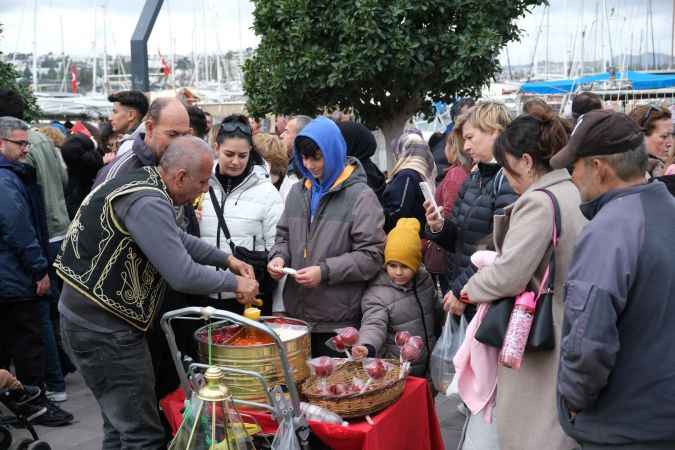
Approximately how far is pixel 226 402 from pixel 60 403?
12.2ft

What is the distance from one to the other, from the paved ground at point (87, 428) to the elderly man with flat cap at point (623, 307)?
2560 mm

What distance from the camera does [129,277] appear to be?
3348 millimetres

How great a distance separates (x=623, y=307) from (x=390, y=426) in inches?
52.1

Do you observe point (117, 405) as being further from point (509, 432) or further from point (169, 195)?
point (509, 432)

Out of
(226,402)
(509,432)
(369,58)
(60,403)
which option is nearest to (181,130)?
(226,402)

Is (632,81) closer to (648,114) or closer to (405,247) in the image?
(648,114)

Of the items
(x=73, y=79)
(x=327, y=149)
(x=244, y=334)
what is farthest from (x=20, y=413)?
(x=73, y=79)

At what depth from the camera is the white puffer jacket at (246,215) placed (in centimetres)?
453

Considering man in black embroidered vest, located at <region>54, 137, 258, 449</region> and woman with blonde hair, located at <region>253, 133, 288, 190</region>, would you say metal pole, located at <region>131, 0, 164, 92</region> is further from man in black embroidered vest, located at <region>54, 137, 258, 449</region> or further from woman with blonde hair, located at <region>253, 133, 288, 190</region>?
man in black embroidered vest, located at <region>54, 137, 258, 449</region>

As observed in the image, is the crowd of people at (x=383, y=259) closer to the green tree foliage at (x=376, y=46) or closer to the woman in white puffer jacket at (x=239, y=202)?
the woman in white puffer jacket at (x=239, y=202)

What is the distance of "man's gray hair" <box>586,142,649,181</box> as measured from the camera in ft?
8.16

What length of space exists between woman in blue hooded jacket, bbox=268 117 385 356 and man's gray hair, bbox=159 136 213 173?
0.87 metres

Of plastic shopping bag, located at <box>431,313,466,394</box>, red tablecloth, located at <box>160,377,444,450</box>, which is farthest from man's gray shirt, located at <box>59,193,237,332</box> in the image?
plastic shopping bag, located at <box>431,313,466,394</box>

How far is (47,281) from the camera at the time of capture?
17.6 ft
